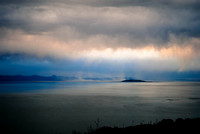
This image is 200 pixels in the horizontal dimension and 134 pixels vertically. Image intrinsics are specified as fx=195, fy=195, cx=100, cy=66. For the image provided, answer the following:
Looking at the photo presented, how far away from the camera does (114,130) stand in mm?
11602

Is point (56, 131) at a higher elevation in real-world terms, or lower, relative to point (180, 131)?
lower

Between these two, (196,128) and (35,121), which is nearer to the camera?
(196,128)

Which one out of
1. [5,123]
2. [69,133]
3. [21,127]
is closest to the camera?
[69,133]

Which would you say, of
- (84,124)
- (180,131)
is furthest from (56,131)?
(180,131)

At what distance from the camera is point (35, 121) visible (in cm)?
2347

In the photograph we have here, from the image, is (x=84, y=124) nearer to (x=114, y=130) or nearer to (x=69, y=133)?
(x=69, y=133)

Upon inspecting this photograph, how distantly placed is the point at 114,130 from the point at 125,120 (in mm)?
13141

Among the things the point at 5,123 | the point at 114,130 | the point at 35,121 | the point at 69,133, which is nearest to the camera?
the point at 114,130

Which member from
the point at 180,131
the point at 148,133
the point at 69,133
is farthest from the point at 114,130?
the point at 69,133

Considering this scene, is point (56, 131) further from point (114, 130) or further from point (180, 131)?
point (180, 131)

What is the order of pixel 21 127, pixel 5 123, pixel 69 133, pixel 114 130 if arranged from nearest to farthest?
pixel 114 130, pixel 69 133, pixel 21 127, pixel 5 123

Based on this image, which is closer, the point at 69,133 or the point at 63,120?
the point at 69,133

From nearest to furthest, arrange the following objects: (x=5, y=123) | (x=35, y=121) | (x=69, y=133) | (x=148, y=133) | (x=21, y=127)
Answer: (x=148, y=133), (x=69, y=133), (x=21, y=127), (x=5, y=123), (x=35, y=121)

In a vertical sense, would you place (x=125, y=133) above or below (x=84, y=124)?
above
